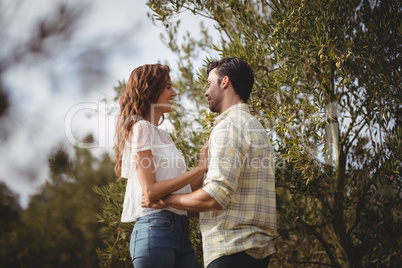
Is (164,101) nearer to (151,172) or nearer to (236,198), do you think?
(151,172)

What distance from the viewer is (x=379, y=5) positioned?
14.2 feet

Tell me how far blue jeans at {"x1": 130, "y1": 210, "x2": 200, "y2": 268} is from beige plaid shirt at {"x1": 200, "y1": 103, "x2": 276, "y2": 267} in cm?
19

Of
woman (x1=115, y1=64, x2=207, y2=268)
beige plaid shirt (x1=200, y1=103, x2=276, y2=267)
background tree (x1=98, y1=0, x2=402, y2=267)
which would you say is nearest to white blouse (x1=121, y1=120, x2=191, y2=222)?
woman (x1=115, y1=64, x2=207, y2=268)

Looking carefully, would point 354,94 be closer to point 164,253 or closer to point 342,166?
point 342,166

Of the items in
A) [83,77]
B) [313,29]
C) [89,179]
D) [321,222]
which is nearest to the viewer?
[83,77]

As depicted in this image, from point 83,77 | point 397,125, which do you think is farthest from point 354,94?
point 83,77

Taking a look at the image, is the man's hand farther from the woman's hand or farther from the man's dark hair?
the man's dark hair

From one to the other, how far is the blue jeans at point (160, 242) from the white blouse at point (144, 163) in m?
0.05

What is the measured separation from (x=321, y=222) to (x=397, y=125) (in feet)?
5.93

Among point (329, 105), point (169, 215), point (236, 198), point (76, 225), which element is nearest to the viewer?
point (236, 198)

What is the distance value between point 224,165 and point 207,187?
153 millimetres

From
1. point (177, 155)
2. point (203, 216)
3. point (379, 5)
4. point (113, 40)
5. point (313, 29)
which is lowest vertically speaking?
point (203, 216)

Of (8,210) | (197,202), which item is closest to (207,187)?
(197,202)

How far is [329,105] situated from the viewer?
14.1 ft
